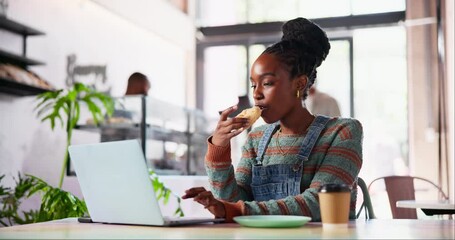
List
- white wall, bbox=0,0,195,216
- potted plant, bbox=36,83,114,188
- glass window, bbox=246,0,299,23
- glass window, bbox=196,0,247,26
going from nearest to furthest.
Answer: potted plant, bbox=36,83,114,188 < white wall, bbox=0,0,195,216 < glass window, bbox=246,0,299,23 < glass window, bbox=196,0,247,26

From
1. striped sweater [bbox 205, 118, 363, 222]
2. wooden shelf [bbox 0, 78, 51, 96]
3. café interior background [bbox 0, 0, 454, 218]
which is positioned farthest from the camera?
café interior background [bbox 0, 0, 454, 218]

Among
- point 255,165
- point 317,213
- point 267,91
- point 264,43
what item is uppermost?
point 264,43

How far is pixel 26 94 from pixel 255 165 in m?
2.71

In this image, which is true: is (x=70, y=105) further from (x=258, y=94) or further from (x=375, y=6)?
(x=375, y=6)

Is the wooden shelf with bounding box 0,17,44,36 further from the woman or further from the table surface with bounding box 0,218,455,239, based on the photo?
the table surface with bounding box 0,218,455,239

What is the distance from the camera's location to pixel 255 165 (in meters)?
1.77

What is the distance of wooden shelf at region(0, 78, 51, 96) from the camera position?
380 cm

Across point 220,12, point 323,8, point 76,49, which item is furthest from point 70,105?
point 323,8

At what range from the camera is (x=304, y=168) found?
1666 millimetres

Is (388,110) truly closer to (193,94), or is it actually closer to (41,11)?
(193,94)

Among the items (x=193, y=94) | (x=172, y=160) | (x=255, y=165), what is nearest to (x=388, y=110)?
(x=193, y=94)

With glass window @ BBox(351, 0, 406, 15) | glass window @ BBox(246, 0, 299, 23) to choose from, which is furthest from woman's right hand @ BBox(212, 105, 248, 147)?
glass window @ BBox(246, 0, 299, 23)

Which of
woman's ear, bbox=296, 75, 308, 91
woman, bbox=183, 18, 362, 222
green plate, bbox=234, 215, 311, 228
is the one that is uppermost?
woman's ear, bbox=296, 75, 308, 91

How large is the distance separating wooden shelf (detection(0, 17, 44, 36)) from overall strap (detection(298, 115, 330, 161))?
2756 mm
